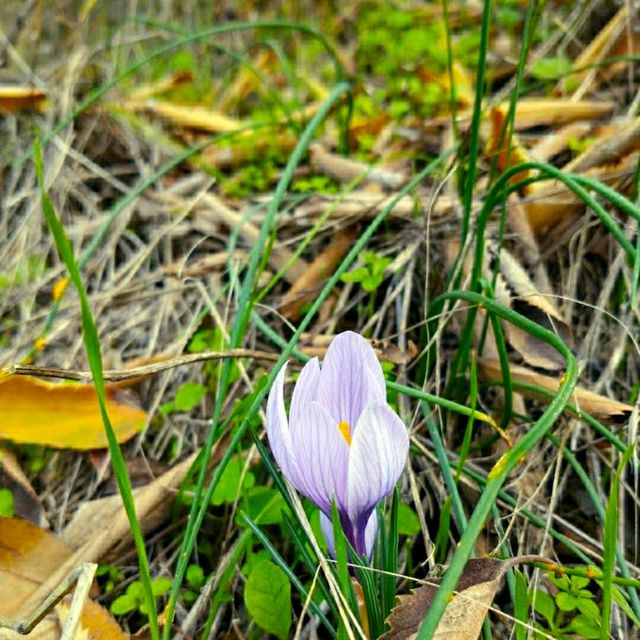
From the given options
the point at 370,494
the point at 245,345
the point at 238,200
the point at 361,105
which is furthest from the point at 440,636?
the point at 361,105

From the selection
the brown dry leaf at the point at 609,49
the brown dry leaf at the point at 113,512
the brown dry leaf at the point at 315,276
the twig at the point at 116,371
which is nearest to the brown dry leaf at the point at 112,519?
the brown dry leaf at the point at 113,512

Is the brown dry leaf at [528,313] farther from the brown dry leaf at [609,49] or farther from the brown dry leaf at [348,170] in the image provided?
the brown dry leaf at [609,49]

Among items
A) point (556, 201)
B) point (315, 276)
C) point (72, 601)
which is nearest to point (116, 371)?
point (72, 601)

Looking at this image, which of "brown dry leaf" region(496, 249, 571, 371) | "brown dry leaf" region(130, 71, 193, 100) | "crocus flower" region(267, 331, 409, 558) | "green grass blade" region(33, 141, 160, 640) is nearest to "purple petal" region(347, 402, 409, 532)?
"crocus flower" region(267, 331, 409, 558)

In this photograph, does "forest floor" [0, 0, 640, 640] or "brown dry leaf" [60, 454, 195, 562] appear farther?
"brown dry leaf" [60, 454, 195, 562]

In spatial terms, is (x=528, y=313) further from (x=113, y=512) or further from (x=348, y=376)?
(x=113, y=512)

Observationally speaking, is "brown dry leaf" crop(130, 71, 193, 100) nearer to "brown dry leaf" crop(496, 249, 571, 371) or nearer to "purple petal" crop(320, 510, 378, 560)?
"brown dry leaf" crop(496, 249, 571, 371)
